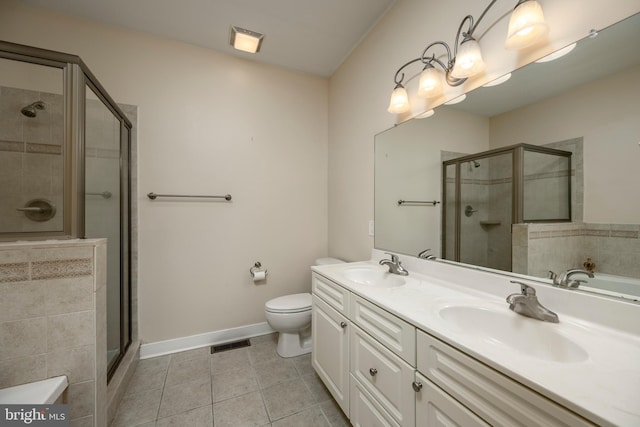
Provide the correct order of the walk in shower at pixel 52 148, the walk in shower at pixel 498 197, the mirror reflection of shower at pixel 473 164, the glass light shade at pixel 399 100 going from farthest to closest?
the glass light shade at pixel 399 100
the mirror reflection of shower at pixel 473 164
the walk in shower at pixel 52 148
the walk in shower at pixel 498 197

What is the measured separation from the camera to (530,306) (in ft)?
2.75

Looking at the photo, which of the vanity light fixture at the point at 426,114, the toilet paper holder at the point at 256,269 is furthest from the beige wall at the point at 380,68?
the toilet paper holder at the point at 256,269

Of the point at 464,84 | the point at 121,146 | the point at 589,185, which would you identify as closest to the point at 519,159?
the point at 589,185

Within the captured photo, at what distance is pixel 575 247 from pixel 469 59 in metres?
0.89

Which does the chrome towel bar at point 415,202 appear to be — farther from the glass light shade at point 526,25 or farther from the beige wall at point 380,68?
the glass light shade at point 526,25

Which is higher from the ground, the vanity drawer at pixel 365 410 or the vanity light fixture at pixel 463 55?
the vanity light fixture at pixel 463 55

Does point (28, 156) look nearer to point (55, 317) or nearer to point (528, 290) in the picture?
point (55, 317)

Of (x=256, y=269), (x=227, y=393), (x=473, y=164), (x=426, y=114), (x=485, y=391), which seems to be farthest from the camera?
(x=256, y=269)

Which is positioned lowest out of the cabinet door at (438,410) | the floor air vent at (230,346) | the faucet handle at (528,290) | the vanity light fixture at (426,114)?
the floor air vent at (230,346)

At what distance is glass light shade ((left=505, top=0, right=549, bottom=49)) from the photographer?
2.85ft

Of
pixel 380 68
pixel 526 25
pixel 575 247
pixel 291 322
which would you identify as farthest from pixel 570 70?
pixel 291 322

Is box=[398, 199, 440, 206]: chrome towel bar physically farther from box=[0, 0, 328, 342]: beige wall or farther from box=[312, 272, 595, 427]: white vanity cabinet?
box=[0, 0, 328, 342]: beige wall

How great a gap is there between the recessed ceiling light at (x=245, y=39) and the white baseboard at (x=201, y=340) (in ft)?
8.09

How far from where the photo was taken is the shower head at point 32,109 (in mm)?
1232
